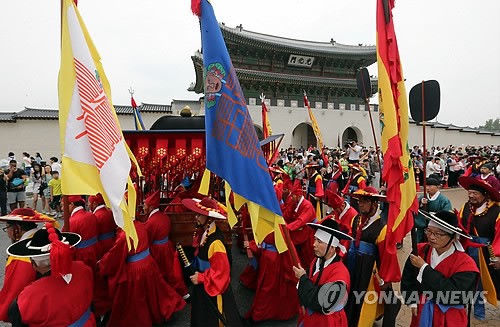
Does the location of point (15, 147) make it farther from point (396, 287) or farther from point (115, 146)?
point (396, 287)

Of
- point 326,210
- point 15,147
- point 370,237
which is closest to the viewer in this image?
point 370,237

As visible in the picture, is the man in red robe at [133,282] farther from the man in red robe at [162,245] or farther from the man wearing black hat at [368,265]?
the man wearing black hat at [368,265]

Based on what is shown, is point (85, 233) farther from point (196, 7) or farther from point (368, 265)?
point (368, 265)

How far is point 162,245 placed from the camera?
420 cm

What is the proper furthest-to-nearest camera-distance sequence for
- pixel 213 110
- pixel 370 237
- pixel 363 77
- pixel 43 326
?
pixel 363 77, pixel 370 237, pixel 213 110, pixel 43 326

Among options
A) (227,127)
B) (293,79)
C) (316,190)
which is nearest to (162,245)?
(227,127)

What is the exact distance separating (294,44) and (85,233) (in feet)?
89.5

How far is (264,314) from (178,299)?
1181 millimetres

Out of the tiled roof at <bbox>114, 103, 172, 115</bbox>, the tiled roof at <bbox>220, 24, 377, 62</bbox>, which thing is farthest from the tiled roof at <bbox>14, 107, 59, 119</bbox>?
the tiled roof at <bbox>220, 24, 377, 62</bbox>

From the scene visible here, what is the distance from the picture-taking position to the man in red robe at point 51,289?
2.00 metres

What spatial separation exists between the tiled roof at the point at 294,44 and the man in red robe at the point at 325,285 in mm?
22767

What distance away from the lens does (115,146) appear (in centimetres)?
253

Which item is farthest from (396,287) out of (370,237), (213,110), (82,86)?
(82,86)

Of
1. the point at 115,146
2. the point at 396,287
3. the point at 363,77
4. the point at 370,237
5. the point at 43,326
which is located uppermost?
the point at 363,77
